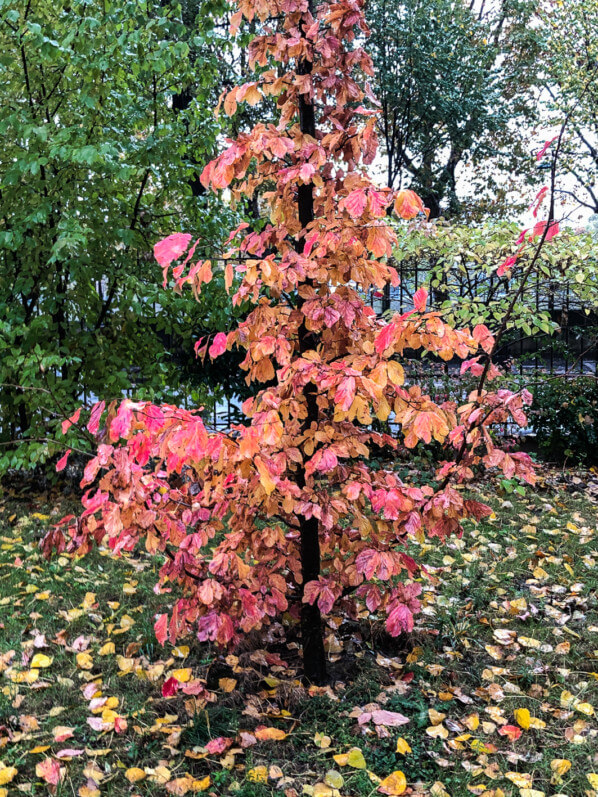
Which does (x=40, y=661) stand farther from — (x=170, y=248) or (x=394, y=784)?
(x=170, y=248)

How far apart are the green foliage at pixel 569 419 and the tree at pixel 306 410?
12.0 feet

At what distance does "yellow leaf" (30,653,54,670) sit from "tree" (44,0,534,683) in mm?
749

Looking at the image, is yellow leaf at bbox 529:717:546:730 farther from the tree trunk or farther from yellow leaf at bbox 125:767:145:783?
yellow leaf at bbox 125:767:145:783

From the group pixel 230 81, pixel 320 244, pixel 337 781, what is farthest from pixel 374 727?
pixel 230 81

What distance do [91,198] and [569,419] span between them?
424 cm

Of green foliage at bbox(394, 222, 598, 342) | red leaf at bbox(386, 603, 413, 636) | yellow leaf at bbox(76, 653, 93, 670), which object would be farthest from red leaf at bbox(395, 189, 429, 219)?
green foliage at bbox(394, 222, 598, 342)

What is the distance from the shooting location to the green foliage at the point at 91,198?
3.76 metres

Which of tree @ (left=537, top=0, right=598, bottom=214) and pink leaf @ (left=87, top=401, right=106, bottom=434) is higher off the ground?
tree @ (left=537, top=0, right=598, bottom=214)

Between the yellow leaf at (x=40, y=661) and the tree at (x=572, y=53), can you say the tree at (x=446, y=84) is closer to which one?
the tree at (x=572, y=53)

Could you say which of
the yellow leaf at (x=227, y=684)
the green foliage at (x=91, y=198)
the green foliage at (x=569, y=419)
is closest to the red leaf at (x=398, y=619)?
the yellow leaf at (x=227, y=684)

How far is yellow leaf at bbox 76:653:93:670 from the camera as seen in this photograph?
8.68 ft

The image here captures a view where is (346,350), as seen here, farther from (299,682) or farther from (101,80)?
(101,80)

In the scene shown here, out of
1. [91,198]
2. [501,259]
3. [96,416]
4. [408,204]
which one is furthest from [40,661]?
[501,259]

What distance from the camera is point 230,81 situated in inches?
371
